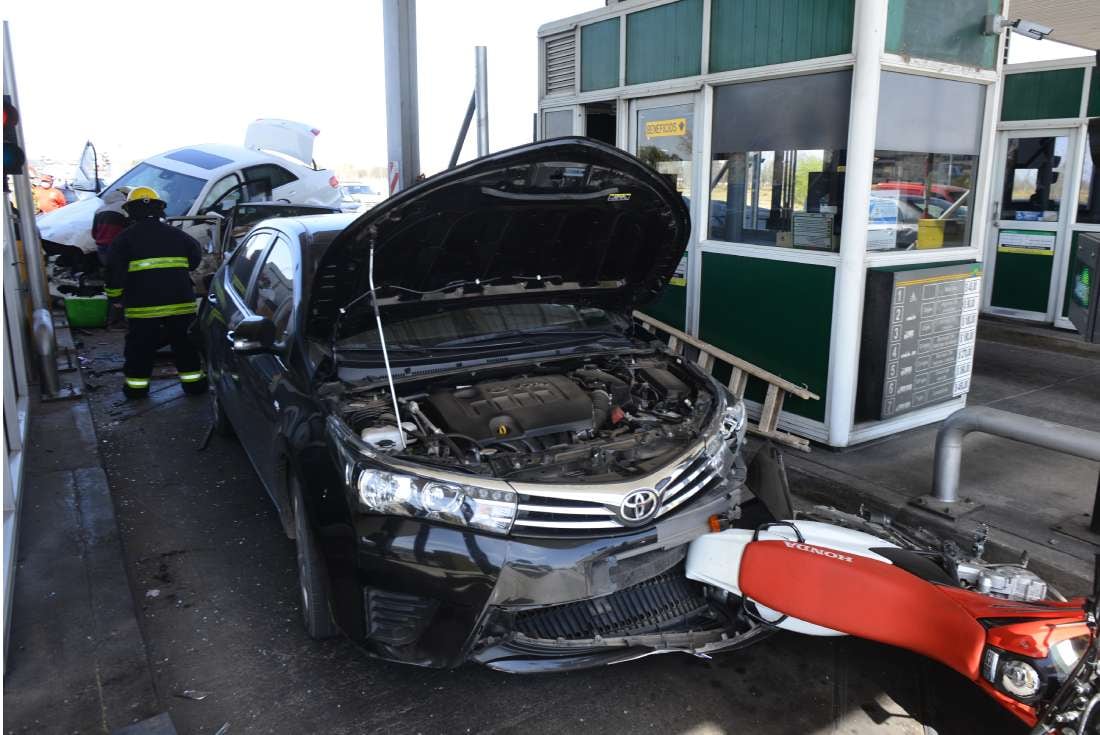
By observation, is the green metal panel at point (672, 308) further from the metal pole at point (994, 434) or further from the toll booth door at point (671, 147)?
the metal pole at point (994, 434)

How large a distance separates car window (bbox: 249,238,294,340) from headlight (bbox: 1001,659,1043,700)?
3.12 metres

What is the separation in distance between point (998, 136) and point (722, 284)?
Answer: 513 centimetres

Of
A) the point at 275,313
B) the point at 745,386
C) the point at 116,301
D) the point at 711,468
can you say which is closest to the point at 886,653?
the point at 711,468

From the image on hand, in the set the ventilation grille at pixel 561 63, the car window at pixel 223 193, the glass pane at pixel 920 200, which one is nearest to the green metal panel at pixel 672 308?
the glass pane at pixel 920 200

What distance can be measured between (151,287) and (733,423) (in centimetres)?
524

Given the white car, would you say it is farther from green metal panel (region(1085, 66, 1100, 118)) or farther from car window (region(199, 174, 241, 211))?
green metal panel (region(1085, 66, 1100, 118))

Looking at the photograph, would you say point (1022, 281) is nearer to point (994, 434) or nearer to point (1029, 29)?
point (1029, 29)

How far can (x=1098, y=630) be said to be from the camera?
2.38m

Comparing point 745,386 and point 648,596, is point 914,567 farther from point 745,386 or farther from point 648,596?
point 745,386

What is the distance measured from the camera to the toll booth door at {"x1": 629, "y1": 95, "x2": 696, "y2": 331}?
20.9 feet

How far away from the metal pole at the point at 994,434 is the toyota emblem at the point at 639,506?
7.00 feet

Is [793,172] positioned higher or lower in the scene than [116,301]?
higher

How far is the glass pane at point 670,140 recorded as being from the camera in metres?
6.36

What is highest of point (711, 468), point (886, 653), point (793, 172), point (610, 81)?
point (610, 81)
